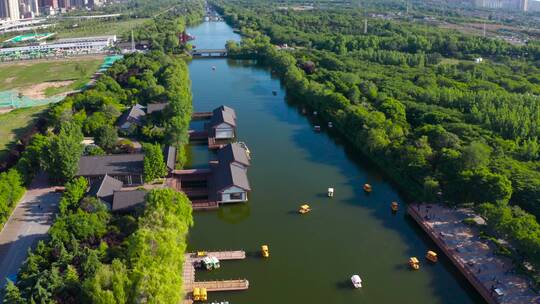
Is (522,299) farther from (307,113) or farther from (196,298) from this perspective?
(307,113)

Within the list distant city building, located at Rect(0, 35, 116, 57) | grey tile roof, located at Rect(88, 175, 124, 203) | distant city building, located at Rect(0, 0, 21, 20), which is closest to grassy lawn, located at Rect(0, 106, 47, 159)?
grey tile roof, located at Rect(88, 175, 124, 203)

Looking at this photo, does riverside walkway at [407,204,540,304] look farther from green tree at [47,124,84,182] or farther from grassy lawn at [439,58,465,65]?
grassy lawn at [439,58,465,65]

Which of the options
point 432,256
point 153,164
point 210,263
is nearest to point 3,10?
point 153,164

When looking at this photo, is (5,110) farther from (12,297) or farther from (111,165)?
(12,297)

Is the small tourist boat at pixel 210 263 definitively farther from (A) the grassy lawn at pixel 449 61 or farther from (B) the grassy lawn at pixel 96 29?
(B) the grassy lawn at pixel 96 29

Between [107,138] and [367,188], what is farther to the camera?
[107,138]

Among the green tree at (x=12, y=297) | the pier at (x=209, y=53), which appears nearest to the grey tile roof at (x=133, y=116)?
the green tree at (x=12, y=297)
